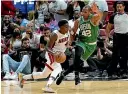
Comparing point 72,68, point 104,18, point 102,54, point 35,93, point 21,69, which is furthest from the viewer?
point 104,18

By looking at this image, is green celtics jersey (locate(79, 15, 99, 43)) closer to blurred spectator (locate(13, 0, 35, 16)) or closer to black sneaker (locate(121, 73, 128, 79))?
black sneaker (locate(121, 73, 128, 79))

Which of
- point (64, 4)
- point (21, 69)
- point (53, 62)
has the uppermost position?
point (64, 4)

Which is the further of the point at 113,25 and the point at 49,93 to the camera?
the point at 113,25

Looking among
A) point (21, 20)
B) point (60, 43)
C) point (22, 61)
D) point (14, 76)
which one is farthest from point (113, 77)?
point (21, 20)

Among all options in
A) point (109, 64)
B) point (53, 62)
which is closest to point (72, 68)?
point (53, 62)

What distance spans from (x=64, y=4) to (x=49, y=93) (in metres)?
5.48

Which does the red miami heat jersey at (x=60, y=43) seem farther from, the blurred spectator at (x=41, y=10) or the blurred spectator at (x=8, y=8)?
Result: the blurred spectator at (x=8, y=8)

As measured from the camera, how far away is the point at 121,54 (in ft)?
35.4

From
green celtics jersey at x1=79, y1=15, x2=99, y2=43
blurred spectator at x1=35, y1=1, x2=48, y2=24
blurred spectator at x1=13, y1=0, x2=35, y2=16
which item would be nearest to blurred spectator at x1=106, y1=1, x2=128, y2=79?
green celtics jersey at x1=79, y1=15, x2=99, y2=43

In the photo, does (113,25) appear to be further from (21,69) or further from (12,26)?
(12,26)

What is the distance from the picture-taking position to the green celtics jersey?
28.2ft

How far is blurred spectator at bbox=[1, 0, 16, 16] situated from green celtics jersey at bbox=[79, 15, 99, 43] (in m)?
5.63

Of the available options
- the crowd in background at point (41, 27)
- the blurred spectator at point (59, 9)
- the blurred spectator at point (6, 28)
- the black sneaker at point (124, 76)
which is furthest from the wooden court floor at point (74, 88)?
the blurred spectator at point (59, 9)

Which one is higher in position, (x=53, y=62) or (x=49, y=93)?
(x=53, y=62)
